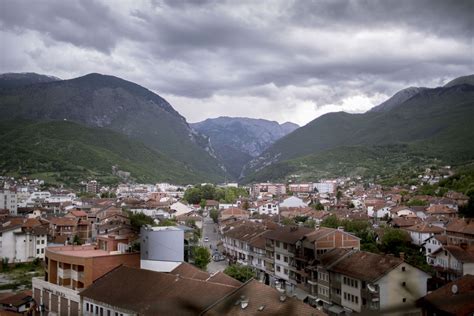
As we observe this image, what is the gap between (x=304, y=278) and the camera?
33.7ft

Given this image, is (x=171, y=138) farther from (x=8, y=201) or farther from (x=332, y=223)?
(x=332, y=223)

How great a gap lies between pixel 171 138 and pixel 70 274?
212 feet

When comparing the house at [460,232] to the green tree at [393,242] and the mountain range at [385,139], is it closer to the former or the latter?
the green tree at [393,242]

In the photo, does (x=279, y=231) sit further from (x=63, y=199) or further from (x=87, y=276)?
(x=63, y=199)

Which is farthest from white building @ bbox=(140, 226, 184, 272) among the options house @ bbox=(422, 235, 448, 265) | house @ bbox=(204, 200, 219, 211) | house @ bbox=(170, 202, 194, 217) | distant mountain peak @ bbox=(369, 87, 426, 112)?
Result: distant mountain peak @ bbox=(369, 87, 426, 112)

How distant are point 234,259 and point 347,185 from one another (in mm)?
26142

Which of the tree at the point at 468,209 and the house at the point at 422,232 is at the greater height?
the tree at the point at 468,209

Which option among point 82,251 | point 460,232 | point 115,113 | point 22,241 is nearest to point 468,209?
point 460,232

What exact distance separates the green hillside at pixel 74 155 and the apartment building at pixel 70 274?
1154 inches

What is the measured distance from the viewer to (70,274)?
847cm

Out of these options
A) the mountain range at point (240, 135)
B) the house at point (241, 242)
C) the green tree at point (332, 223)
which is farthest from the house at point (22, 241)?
the mountain range at point (240, 135)

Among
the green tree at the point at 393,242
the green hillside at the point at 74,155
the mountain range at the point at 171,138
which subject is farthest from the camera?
the mountain range at the point at 171,138

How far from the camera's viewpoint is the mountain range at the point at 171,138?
42.1 metres

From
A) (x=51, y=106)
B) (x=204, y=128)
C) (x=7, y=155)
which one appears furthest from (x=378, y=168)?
(x=204, y=128)
